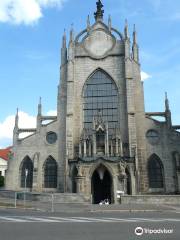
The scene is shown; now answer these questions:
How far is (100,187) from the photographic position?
3609cm

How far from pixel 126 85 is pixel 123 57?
4.47 meters

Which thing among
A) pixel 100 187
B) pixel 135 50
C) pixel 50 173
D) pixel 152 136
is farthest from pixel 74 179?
pixel 135 50

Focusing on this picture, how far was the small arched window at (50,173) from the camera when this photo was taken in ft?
120

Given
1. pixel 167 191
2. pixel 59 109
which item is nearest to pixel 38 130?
pixel 59 109

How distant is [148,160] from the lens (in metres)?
36.1

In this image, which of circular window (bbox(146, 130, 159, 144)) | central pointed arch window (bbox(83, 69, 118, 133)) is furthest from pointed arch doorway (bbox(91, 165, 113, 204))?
circular window (bbox(146, 130, 159, 144))

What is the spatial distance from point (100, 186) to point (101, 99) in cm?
1051

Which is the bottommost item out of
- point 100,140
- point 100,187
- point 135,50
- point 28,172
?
point 100,187

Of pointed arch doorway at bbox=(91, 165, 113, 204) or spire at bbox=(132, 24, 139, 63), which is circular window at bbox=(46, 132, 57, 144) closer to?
pointed arch doorway at bbox=(91, 165, 113, 204)

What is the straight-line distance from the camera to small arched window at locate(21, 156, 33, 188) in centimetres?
3727

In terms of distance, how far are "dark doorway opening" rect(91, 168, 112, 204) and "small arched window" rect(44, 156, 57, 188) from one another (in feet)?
15.1

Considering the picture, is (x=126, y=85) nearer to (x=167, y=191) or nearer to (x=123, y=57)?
(x=123, y=57)

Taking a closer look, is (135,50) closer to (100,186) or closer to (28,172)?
(100,186)

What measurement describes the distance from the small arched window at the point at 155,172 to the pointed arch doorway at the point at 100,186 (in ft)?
15.7
